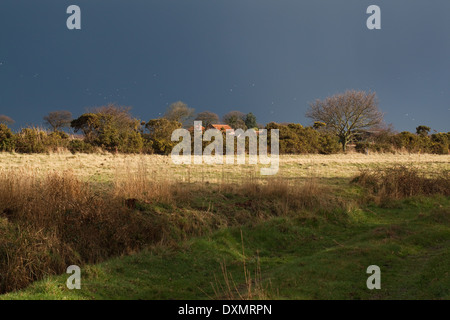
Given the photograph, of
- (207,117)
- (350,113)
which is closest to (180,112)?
(207,117)

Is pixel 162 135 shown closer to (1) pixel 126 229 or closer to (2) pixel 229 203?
(2) pixel 229 203

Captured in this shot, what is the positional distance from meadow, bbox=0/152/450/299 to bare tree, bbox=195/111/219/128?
5237 centimetres

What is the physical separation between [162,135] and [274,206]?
67.8ft

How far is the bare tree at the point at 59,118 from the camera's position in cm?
5541

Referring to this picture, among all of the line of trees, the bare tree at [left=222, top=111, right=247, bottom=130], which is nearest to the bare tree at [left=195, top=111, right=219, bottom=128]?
the bare tree at [left=222, top=111, right=247, bottom=130]

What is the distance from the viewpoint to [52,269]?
6.79 m

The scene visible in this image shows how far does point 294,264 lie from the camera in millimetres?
6457

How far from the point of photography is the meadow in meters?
5.54

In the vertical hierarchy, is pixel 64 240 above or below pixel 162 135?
below

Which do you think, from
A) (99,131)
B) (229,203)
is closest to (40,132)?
(99,131)

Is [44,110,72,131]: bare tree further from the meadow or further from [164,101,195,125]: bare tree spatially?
the meadow

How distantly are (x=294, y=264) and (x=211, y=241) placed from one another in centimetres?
221

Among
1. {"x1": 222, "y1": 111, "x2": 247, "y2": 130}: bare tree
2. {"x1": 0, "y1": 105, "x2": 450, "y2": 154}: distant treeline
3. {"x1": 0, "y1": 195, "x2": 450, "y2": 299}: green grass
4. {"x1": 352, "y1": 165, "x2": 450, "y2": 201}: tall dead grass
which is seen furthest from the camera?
{"x1": 222, "y1": 111, "x2": 247, "y2": 130}: bare tree

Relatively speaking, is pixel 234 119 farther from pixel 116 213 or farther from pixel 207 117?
pixel 116 213
